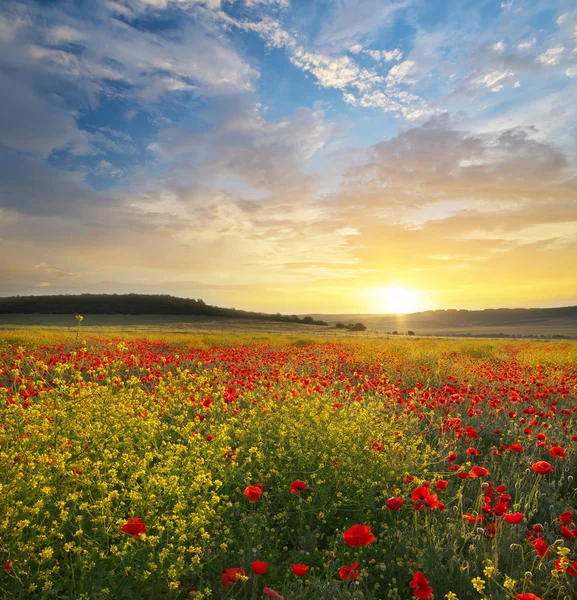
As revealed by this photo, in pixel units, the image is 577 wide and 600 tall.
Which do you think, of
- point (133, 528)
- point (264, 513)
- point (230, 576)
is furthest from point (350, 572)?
point (264, 513)

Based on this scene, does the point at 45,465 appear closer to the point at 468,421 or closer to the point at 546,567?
the point at 546,567

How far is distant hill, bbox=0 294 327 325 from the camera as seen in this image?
56431 mm

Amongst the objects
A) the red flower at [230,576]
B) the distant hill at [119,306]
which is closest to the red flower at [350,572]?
the red flower at [230,576]

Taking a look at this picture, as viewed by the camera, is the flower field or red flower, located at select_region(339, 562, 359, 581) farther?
the flower field

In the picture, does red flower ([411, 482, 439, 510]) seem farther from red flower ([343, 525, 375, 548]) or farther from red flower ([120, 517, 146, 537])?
red flower ([120, 517, 146, 537])

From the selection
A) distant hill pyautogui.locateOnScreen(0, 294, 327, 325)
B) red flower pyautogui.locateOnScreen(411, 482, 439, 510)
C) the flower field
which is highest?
distant hill pyautogui.locateOnScreen(0, 294, 327, 325)

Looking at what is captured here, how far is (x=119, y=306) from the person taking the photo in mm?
60250

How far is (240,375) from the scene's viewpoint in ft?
27.7

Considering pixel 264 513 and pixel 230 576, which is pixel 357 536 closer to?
pixel 230 576

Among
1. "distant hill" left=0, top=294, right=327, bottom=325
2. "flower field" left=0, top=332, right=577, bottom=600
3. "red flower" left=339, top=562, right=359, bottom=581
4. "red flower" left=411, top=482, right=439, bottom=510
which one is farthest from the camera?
"distant hill" left=0, top=294, right=327, bottom=325

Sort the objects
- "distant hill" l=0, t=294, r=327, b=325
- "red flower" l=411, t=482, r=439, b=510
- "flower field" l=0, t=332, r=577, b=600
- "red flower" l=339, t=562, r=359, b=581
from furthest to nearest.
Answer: "distant hill" l=0, t=294, r=327, b=325, "red flower" l=411, t=482, r=439, b=510, "flower field" l=0, t=332, r=577, b=600, "red flower" l=339, t=562, r=359, b=581

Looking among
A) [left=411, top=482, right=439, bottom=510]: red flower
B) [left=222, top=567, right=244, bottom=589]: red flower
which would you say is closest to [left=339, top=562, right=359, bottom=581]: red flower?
[left=222, top=567, right=244, bottom=589]: red flower

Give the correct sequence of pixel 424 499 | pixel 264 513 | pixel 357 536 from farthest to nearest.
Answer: pixel 264 513 < pixel 424 499 < pixel 357 536

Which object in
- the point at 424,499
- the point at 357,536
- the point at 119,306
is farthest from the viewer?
the point at 119,306
